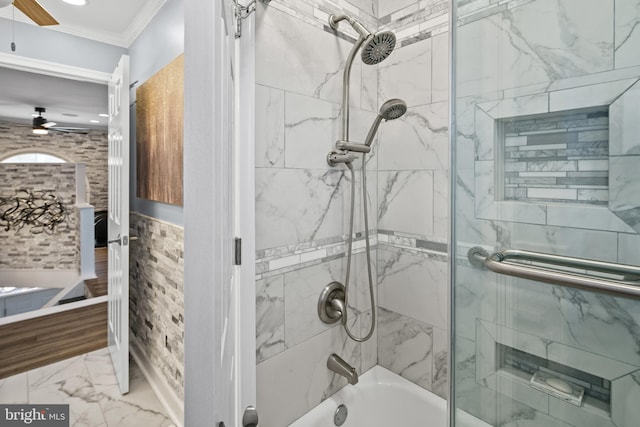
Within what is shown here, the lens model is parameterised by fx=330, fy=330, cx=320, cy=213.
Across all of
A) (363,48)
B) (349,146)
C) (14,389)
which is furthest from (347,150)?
(14,389)

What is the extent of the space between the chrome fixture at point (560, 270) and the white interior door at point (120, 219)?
6.75 feet

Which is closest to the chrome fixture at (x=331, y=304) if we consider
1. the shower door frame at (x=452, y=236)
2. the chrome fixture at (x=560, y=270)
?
the shower door frame at (x=452, y=236)

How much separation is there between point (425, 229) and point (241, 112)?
94 centimetres

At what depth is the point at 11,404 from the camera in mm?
2023

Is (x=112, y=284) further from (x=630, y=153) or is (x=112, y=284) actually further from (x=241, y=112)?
(x=630, y=153)

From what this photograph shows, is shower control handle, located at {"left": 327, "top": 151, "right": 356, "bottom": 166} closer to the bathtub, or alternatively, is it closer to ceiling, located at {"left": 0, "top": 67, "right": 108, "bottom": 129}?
the bathtub

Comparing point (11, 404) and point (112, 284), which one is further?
point (112, 284)

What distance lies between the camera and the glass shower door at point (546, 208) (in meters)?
0.64

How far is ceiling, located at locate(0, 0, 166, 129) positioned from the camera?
84.5 inches

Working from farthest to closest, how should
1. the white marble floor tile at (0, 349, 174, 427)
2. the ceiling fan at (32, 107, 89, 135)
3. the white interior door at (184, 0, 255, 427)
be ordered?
1. the ceiling fan at (32, 107, 89, 135)
2. the white marble floor tile at (0, 349, 174, 427)
3. the white interior door at (184, 0, 255, 427)

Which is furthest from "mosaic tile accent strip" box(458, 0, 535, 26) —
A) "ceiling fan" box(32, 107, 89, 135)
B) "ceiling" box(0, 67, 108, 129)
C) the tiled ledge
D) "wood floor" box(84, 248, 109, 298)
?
"ceiling fan" box(32, 107, 89, 135)

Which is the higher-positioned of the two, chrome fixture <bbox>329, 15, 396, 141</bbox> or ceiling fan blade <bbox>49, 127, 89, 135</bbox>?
ceiling fan blade <bbox>49, 127, 89, 135</bbox>

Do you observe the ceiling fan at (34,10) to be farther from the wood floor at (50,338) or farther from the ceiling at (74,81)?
the wood floor at (50,338)

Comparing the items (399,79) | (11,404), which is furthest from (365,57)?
(11,404)
